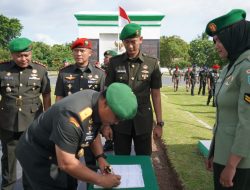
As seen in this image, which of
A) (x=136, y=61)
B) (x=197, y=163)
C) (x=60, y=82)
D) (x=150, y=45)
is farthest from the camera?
(x=150, y=45)

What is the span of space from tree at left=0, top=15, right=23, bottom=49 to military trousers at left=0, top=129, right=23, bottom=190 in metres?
88.2

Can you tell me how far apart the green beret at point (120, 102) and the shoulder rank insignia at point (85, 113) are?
203 mm

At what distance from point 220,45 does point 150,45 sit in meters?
12.5

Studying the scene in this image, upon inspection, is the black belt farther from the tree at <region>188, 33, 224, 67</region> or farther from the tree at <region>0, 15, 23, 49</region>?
the tree at <region>0, 15, 23, 49</region>

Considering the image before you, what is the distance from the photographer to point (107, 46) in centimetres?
1577

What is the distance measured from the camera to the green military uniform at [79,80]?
A: 443 cm

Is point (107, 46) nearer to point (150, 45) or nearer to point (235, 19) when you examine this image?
point (150, 45)

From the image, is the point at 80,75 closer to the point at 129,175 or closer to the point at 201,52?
the point at 129,175

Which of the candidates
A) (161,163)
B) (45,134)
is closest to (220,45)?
(45,134)

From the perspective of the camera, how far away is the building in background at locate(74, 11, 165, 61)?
15.0m

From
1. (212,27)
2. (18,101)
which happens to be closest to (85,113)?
(212,27)

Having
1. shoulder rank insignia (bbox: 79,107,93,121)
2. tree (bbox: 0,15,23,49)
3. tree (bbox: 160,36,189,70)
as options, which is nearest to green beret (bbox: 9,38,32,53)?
shoulder rank insignia (bbox: 79,107,93,121)

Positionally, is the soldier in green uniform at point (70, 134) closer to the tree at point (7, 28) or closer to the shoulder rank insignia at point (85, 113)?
the shoulder rank insignia at point (85, 113)

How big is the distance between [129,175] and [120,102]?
0.75 m
